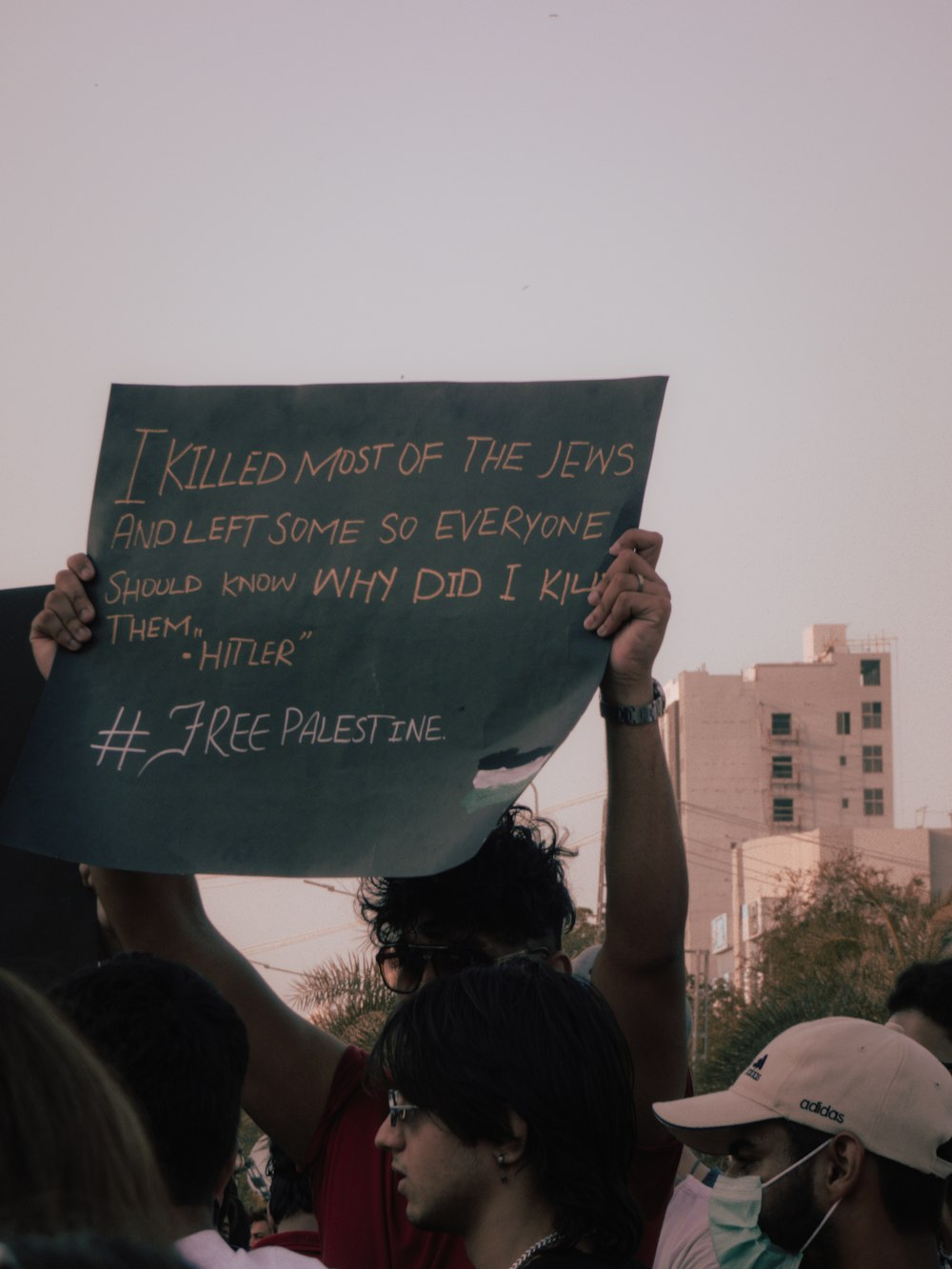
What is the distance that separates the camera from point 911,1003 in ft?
14.9

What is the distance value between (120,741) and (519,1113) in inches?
43.2

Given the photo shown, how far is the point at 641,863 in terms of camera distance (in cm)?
284

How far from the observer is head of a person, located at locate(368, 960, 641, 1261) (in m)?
2.56

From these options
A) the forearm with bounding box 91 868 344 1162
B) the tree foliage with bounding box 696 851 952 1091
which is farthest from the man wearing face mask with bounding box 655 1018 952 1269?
the tree foliage with bounding box 696 851 952 1091

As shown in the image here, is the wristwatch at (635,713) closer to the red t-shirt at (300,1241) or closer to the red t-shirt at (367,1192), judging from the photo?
the red t-shirt at (367,1192)

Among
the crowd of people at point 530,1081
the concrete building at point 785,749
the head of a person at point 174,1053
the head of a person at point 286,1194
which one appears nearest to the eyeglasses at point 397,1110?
the crowd of people at point 530,1081

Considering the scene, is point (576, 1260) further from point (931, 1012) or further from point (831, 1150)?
point (931, 1012)

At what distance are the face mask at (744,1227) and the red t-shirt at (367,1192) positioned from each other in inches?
5.7

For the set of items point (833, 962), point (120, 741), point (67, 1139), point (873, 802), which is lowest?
point (67, 1139)

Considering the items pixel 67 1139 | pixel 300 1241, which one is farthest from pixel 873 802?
pixel 67 1139

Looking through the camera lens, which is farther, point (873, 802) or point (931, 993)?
point (873, 802)

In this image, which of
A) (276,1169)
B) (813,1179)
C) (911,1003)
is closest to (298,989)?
(276,1169)

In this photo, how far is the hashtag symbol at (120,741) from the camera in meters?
3.17

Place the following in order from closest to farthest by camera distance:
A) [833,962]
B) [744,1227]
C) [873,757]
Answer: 1. [744,1227]
2. [833,962]
3. [873,757]
